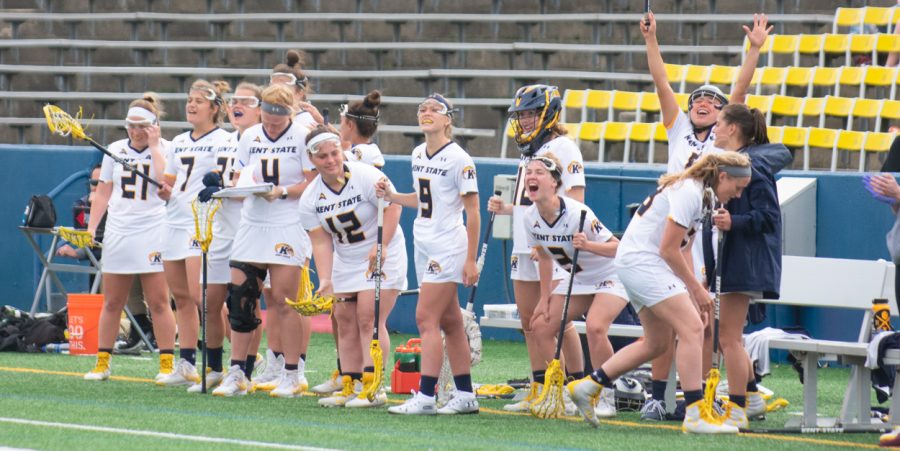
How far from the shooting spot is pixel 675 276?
8.34 m

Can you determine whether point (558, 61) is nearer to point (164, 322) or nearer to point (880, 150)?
point (880, 150)

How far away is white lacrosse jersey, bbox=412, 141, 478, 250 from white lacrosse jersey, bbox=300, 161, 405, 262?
0.37 m

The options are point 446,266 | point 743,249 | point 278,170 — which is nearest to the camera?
point 743,249

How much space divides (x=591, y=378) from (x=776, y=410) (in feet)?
6.89

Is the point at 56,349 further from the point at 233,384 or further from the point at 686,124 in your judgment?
the point at 686,124

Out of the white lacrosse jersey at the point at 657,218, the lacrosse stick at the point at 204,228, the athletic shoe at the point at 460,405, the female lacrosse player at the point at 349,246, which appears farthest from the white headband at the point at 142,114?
the white lacrosse jersey at the point at 657,218

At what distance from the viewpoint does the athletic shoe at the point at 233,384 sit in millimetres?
10117

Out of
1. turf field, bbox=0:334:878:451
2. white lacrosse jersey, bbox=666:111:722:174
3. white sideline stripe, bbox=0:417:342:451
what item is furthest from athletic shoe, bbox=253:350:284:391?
white lacrosse jersey, bbox=666:111:722:174

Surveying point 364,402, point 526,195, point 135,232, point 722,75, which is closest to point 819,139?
point 722,75

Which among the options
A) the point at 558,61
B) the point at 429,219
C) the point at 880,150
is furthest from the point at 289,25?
the point at 429,219

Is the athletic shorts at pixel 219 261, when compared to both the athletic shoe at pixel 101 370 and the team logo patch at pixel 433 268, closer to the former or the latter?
the athletic shoe at pixel 101 370

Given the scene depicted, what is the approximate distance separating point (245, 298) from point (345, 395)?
0.93 meters

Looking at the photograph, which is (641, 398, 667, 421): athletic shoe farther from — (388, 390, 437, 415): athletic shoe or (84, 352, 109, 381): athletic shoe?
(84, 352, 109, 381): athletic shoe

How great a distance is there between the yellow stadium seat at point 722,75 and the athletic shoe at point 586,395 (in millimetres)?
9456
